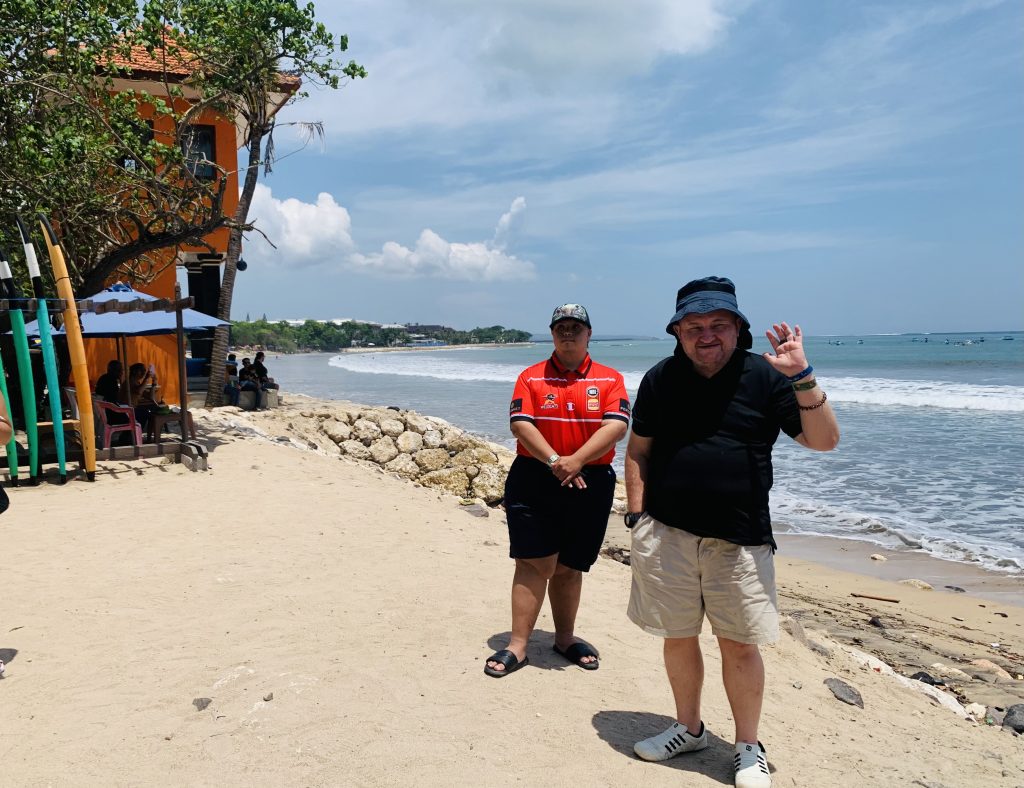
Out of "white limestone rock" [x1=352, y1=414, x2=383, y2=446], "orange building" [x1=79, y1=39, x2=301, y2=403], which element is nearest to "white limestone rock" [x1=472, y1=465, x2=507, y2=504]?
"white limestone rock" [x1=352, y1=414, x2=383, y2=446]

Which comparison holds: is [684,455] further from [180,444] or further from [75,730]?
[180,444]

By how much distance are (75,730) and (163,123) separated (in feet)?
56.5

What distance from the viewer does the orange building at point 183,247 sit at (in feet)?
47.8

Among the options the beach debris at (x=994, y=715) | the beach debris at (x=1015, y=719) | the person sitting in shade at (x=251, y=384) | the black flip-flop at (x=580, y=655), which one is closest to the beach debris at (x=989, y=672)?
the beach debris at (x=994, y=715)

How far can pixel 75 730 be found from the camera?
3.21 m

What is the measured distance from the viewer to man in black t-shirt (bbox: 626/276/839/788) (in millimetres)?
2768

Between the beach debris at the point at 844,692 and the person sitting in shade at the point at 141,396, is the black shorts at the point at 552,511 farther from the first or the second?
the person sitting in shade at the point at 141,396

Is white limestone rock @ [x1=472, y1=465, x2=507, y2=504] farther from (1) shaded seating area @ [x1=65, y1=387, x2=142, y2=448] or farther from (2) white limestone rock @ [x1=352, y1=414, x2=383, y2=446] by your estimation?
(1) shaded seating area @ [x1=65, y1=387, x2=142, y2=448]

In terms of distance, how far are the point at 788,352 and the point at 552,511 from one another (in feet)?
4.86

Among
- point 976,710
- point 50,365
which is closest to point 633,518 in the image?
point 976,710

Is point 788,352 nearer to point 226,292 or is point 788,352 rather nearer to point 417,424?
point 417,424

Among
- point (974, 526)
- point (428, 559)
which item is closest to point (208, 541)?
point (428, 559)

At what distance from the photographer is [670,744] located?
3.04 meters

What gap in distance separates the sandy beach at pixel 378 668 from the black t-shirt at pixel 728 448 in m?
1.03
